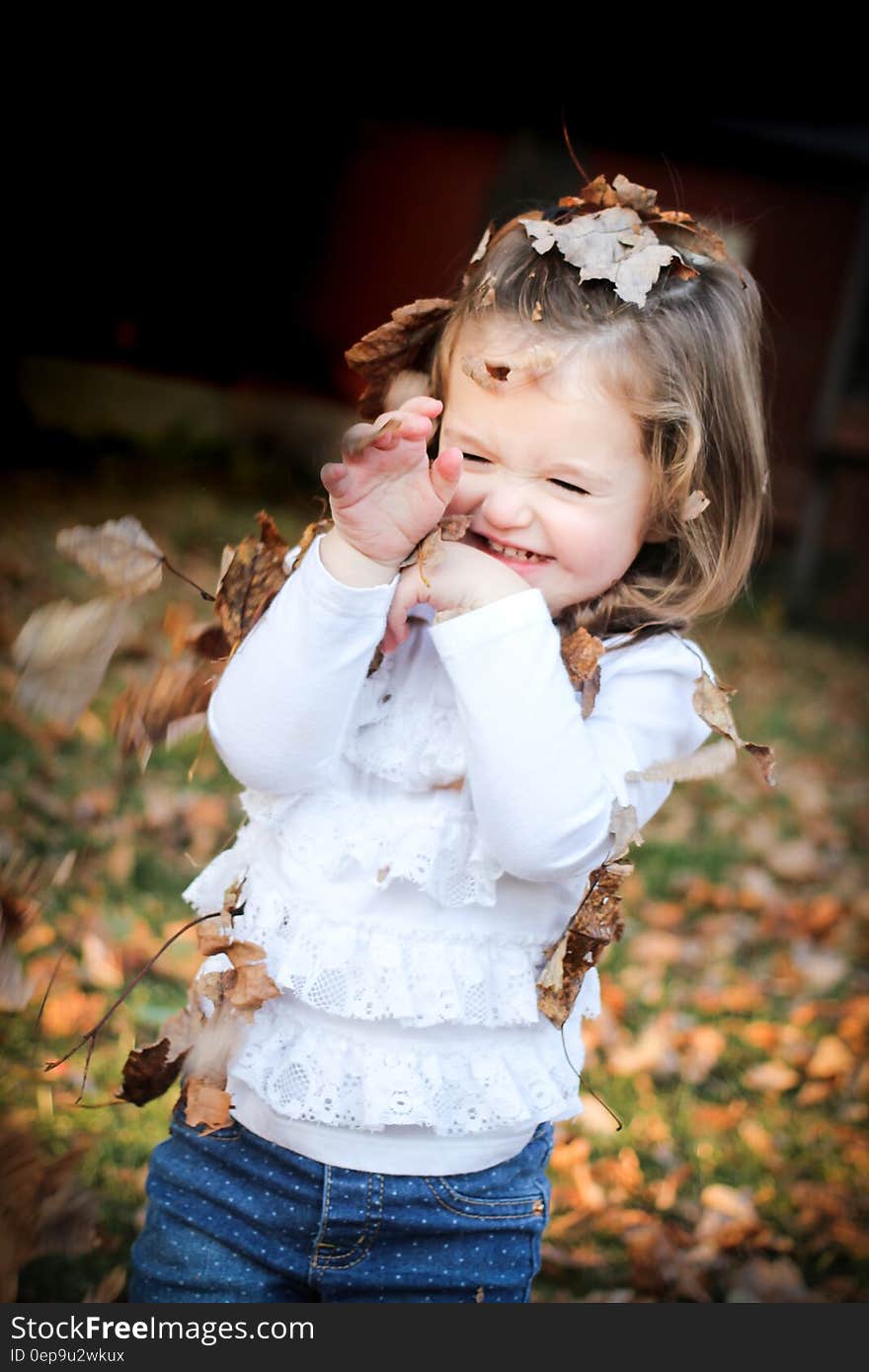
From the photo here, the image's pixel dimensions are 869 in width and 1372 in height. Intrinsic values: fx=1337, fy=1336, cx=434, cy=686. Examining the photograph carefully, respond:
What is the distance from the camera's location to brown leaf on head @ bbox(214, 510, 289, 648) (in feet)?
5.43

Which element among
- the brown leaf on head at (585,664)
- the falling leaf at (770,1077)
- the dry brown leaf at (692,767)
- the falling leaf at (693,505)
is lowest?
the falling leaf at (770,1077)

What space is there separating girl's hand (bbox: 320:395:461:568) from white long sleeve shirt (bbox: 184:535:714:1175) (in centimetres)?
5

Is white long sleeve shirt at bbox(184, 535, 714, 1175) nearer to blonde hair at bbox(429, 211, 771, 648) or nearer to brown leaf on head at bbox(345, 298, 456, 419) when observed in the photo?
blonde hair at bbox(429, 211, 771, 648)

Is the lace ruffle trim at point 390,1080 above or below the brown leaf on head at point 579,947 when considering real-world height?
below

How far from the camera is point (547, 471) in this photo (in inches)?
60.2

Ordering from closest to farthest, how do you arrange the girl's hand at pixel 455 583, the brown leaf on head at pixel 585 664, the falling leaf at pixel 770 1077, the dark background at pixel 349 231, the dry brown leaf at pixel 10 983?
the girl's hand at pixel 455 583, the brown leaf on head at pixel 585 664, the dry brown leaf at pixel 10 983, the falling leaf at pixel 770 1077, the dark background at pixel 349 231

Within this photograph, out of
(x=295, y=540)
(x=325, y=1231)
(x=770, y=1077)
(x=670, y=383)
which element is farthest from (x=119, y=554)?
(x=295, y=540)

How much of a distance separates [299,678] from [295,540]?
251 inches

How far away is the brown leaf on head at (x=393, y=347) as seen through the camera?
170 cm

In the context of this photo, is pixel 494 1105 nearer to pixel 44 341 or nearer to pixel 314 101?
pixel 44 341

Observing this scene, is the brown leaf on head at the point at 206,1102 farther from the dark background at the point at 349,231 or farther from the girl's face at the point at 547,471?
the dark background at the point at 349,231

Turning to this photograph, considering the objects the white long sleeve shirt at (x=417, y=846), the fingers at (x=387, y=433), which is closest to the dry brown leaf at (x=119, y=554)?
the white long sleeve shirt at (x=417, y=846)

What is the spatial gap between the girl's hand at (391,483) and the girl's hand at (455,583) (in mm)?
49

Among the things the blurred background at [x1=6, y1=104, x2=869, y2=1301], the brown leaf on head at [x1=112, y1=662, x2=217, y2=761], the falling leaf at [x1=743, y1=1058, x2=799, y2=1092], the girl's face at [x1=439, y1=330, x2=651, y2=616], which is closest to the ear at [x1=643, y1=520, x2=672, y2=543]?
the girl's face at [x1=439, y1=330, x2=651, y2=616]
